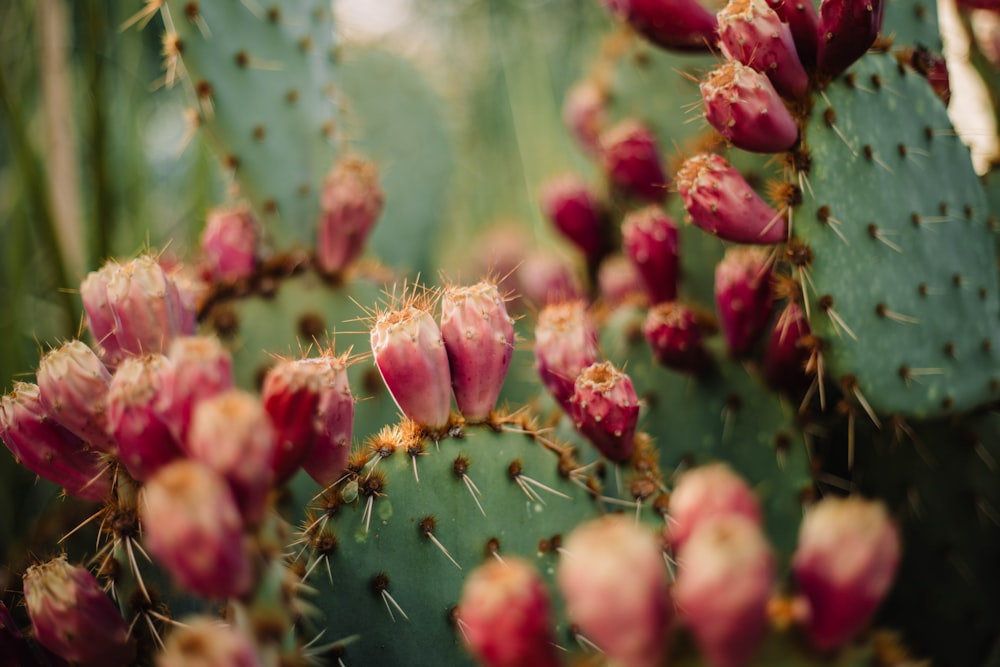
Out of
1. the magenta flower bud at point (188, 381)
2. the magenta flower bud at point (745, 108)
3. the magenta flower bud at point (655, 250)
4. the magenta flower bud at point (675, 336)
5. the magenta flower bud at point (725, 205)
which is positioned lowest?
the magenta flower bud at point (675, 336)

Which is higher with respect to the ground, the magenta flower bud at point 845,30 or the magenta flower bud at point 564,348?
the magenta flower bud at point 845,30

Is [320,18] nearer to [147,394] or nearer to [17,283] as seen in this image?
[17,283]

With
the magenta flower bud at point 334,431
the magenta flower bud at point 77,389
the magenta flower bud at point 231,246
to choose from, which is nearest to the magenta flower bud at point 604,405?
the magenta flower bud at point 334,431

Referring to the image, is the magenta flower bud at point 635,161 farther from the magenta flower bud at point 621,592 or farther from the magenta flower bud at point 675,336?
Answer: the magenta flower bud at point 621,592

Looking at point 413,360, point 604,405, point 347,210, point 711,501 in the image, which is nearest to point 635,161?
point 347,210

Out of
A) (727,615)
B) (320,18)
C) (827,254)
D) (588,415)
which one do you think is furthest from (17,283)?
(727,615)

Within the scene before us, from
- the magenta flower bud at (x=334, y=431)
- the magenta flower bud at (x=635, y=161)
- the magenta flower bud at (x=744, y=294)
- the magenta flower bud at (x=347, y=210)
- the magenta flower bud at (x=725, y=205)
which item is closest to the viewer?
the magenta flower bud at (x=334, y=431)

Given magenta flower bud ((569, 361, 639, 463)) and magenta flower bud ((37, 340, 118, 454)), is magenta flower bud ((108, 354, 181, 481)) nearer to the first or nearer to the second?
magenta flower bud ((37, 340, 118, 454))

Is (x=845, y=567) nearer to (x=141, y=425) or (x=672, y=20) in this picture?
(x=141, y=425)
